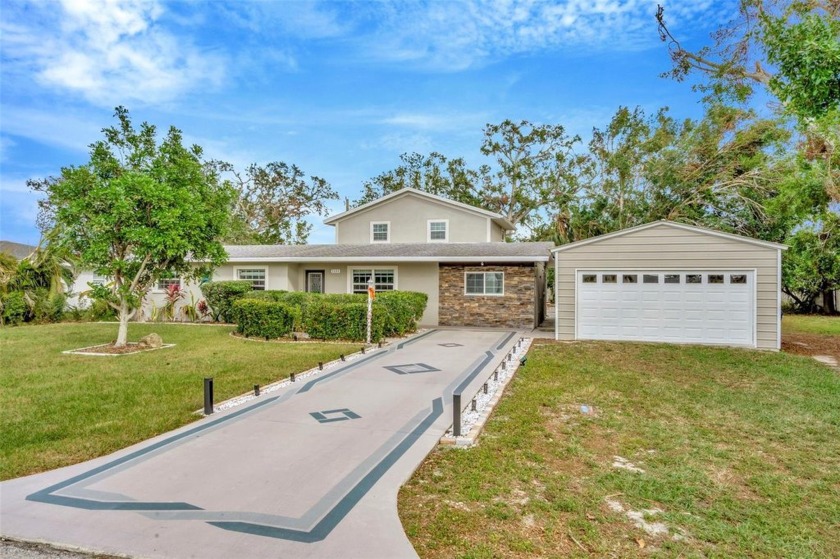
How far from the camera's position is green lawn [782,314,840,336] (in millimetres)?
16062

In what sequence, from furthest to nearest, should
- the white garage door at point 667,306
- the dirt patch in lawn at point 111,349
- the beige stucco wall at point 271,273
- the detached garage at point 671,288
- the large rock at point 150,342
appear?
the beige stucco wall at point 271,273
the white garage door at point 667,306
the detached garage at point 671,288
the large rock at point 150,342
the dirt patch in lawn at point 111,349

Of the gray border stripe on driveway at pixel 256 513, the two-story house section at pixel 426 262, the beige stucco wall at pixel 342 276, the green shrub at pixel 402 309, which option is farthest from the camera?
the beige stucco wall at pixel 342 276

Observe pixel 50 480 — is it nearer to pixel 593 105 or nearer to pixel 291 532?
pixel 291 532

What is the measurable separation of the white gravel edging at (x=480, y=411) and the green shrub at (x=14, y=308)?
18.5 m

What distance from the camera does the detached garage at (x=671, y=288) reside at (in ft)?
38.3

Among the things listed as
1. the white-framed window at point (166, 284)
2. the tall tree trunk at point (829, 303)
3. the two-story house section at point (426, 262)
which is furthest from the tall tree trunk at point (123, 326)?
the tall tree trunk at point (829, 303)

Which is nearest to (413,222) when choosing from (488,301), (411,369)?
(488,301)

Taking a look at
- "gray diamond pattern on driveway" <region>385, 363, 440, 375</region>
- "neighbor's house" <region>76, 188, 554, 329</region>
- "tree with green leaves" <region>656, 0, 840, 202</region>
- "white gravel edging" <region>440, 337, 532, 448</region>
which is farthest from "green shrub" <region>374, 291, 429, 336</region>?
"tree with green leaves" <region>656, 0, 840, 202</region>

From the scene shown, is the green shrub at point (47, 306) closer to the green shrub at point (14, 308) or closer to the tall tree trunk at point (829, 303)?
the green shrub at point (14, 308)

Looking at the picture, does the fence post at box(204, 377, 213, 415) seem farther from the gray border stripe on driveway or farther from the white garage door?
Result: the white garage door

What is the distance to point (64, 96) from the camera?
11.0 metres

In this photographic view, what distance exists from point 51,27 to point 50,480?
8.79 meters

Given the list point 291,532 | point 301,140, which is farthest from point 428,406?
point 301,140

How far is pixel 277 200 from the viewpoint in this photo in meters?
34.0
